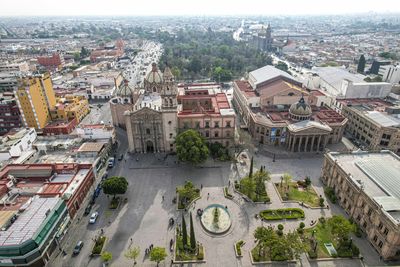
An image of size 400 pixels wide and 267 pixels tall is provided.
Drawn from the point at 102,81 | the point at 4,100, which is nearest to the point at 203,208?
the point at 4,100

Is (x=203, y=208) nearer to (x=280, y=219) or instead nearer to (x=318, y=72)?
(x=280, y=219)

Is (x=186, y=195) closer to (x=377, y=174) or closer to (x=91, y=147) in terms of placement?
A: (x=91, y=147)

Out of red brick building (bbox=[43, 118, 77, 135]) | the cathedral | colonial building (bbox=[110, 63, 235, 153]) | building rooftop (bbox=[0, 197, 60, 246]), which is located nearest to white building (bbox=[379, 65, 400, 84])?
colonial building (bbox=[110, 63, 235, 153])

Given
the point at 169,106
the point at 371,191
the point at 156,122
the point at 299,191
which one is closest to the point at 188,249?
the point at 299,191

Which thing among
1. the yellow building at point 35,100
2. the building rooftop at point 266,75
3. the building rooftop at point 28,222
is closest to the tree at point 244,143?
the building rooftop at point 266,75

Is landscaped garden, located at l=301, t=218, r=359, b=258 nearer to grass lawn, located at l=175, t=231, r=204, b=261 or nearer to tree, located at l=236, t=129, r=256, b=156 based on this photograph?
grass lawn, located at l=175, t=231, r=204, b=261
